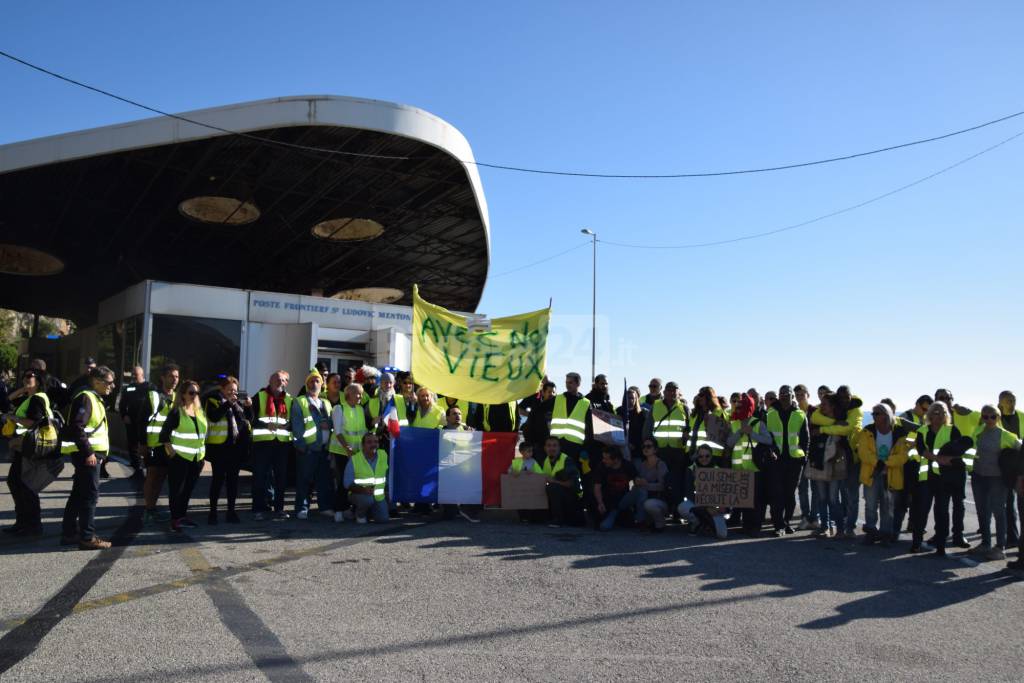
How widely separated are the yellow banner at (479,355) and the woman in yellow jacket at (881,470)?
416 cm

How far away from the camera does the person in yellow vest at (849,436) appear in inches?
383

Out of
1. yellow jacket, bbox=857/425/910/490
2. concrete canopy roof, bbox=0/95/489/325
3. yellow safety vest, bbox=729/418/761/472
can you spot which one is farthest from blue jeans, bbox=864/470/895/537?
concrete canopy roof, bbox=0/95/489/325

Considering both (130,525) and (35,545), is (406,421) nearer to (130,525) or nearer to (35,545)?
(130,525)

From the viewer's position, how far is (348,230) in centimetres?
Result: 3275

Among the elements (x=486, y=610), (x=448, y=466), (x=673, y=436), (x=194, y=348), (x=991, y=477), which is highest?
(x=194, y=348)

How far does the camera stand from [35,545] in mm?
7586

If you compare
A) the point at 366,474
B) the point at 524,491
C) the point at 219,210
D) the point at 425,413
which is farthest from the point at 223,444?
the point at 219,210

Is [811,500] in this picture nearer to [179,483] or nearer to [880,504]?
[880,504]

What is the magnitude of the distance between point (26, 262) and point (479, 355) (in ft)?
113

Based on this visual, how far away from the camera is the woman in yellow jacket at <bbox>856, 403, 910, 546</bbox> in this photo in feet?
30.2

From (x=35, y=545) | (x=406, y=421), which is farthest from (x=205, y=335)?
(x=35, y=545)

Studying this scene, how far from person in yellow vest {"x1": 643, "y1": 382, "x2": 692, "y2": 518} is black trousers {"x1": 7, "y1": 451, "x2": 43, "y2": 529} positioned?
721 cm

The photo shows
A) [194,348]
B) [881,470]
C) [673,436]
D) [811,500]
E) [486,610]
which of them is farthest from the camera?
[194,348]

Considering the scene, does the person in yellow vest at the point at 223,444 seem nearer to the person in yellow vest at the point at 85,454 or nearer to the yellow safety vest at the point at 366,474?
the yellow safety vest at the point at 366,474
